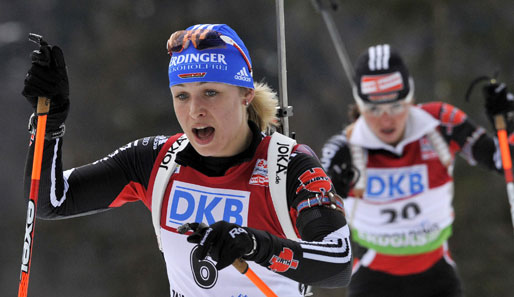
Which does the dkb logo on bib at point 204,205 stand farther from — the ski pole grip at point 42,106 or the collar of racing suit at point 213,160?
the ski pole grip at point 42,106

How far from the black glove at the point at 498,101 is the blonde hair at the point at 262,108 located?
242 centimetres

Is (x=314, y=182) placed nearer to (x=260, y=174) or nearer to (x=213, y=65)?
(x=260, y=174)

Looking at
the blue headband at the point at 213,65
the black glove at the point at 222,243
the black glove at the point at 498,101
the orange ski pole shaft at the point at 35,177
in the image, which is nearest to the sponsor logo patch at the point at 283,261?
the black glove at the point at 222,243

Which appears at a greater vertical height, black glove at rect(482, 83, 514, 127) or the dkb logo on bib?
black glove at rect(482, 83, 514, 127)

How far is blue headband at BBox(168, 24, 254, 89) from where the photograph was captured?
9.76ft

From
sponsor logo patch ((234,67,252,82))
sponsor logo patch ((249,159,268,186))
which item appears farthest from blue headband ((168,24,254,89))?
sponsor logo patch ((249,159,268,186))

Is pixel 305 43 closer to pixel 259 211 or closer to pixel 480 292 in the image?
pixel 480 292

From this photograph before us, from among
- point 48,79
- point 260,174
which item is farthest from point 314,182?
point 48,79

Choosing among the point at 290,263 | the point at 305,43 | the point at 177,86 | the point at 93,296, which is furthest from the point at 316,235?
the point at 305,43

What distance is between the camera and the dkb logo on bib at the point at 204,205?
118 inches

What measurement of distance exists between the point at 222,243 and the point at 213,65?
2.67 feet

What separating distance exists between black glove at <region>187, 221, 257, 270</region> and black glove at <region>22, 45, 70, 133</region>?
2.91 feet

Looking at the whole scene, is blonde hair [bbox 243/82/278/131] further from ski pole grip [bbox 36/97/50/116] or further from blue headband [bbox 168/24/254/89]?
ski pole grip [bbox 36/97/50/116]

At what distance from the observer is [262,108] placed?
3.24m
